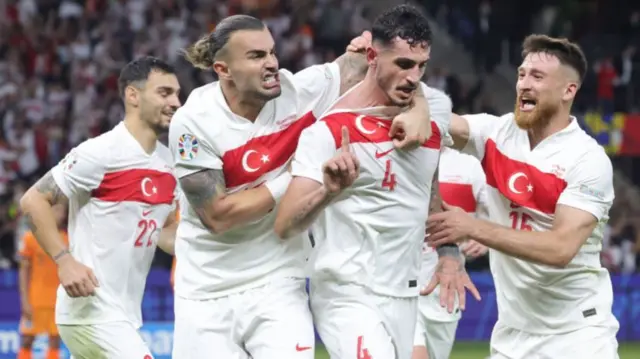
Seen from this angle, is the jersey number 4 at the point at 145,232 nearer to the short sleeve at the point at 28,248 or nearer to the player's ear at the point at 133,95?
the player's ear at the point at 133,95

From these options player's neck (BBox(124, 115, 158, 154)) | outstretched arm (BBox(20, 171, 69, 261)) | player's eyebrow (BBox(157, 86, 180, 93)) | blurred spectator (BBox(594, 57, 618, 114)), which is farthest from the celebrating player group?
blurred spectator (BBox(594, 57, 618, 114))

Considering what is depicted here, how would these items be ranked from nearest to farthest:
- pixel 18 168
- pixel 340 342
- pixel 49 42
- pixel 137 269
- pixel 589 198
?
pixel 340 342 → pixel 589 198 → pixel 137 269 → pixel 18 168 → pixel 49 42

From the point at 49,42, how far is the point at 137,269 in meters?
11.9

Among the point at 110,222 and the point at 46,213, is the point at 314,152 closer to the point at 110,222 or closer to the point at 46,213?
the point at 110,222

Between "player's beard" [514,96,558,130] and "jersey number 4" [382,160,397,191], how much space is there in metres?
1.09

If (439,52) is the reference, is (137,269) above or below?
below

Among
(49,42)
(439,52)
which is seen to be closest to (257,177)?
(49,42)

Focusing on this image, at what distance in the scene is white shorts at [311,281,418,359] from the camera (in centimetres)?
617

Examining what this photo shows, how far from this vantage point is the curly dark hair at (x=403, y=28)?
621cm

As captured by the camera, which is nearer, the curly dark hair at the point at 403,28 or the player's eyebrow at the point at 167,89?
the curly dark hair at the point at 403,28

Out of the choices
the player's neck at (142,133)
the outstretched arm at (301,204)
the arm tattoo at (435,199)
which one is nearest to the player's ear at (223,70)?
the outstretched arm at (301,204)

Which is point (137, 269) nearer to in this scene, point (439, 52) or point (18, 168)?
point (18, 168)

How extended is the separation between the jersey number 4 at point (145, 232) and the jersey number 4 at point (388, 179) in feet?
7.87

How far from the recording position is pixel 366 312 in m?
6.24
